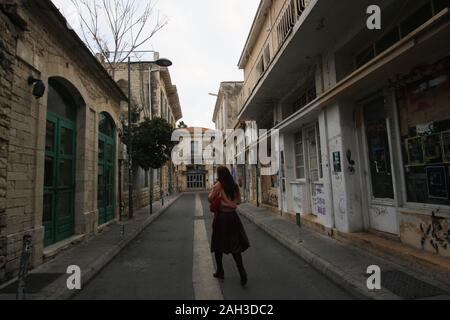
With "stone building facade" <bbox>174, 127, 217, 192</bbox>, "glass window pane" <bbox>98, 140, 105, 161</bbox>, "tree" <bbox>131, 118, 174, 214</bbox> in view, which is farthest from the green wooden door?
"stone building facade" <bbox>174, 127, 217, 192</bbox>

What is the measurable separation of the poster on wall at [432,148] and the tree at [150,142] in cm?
1091

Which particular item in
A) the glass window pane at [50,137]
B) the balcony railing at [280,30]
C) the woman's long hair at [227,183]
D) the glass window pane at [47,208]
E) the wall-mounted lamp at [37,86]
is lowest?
the glass window pane at [47,208]

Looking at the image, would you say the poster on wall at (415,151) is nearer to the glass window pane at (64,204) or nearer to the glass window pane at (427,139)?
the glass window pane at (427,139)

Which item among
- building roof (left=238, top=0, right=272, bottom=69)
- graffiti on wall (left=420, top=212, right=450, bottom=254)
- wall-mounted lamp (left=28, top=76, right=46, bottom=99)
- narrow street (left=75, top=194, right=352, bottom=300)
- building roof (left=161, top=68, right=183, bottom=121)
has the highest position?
building roof (left=161, top=68, right=183, bottom=121)

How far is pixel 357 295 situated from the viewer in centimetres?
368

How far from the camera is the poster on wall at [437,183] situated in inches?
172

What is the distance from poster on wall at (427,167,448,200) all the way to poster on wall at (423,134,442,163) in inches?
5.7

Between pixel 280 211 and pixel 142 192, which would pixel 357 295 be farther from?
pixel 142 192

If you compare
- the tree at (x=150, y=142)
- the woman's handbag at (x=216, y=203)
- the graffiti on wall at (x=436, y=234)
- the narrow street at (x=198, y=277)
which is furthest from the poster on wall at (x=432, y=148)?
the tree at (x=150, y=142)

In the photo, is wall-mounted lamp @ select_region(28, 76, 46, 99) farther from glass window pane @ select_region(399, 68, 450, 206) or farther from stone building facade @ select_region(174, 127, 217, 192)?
stone building facade @ select_region(174, 127, 217, 192)

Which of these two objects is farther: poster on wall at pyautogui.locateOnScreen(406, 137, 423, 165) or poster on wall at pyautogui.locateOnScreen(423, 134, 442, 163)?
poster on wall at pyautogui.locateOnScreen(406, 137, 423, 165)

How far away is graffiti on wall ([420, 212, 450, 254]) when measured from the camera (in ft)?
13.8

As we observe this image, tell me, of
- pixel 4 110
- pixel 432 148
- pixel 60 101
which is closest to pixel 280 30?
pixel 432 148

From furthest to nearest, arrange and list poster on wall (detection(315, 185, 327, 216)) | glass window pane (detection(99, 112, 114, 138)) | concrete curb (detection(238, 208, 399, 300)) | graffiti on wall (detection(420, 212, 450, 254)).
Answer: glass window pane (detection(99, 112, 114, 138)) → poster on wall (detection(315, 185, 327, 216)) → graffiti on wall (detection(420, 212, 450, 254)) → concrete curb (detection(238, 208, 399, 300))
